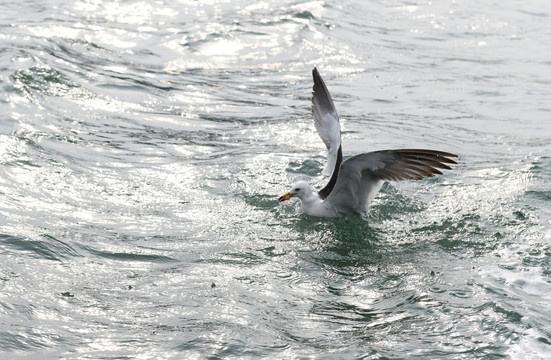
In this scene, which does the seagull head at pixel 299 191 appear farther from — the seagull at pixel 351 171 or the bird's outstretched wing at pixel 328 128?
the bird's outstretched wing at pixel 328 128

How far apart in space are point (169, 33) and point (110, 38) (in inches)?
50.4

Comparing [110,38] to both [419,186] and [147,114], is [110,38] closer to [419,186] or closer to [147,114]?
[147,114]

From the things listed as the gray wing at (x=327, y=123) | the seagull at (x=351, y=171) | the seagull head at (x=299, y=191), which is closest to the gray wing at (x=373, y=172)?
the seagull at (x=351, y=171)

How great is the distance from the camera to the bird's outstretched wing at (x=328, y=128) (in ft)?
31.4

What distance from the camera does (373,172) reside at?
8.79m

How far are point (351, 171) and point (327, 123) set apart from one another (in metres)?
1.57

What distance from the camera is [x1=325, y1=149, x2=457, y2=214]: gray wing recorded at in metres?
8.38

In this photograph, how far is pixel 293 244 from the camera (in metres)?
8.52

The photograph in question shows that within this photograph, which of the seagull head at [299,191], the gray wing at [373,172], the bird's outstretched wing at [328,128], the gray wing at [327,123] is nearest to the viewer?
the gray wing at [373,172]

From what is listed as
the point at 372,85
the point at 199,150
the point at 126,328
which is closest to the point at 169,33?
the point at 372,85

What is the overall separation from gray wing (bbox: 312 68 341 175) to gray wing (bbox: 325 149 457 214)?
54 cm

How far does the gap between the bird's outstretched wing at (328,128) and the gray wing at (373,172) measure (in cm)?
32

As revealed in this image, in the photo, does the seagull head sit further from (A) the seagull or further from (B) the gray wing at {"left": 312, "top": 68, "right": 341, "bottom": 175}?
(B) the gray wing at {"left": 312, "top": 68, "right": 341, "bottom": 175}

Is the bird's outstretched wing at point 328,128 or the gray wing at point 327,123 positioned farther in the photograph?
the gray wing at point 327,123
